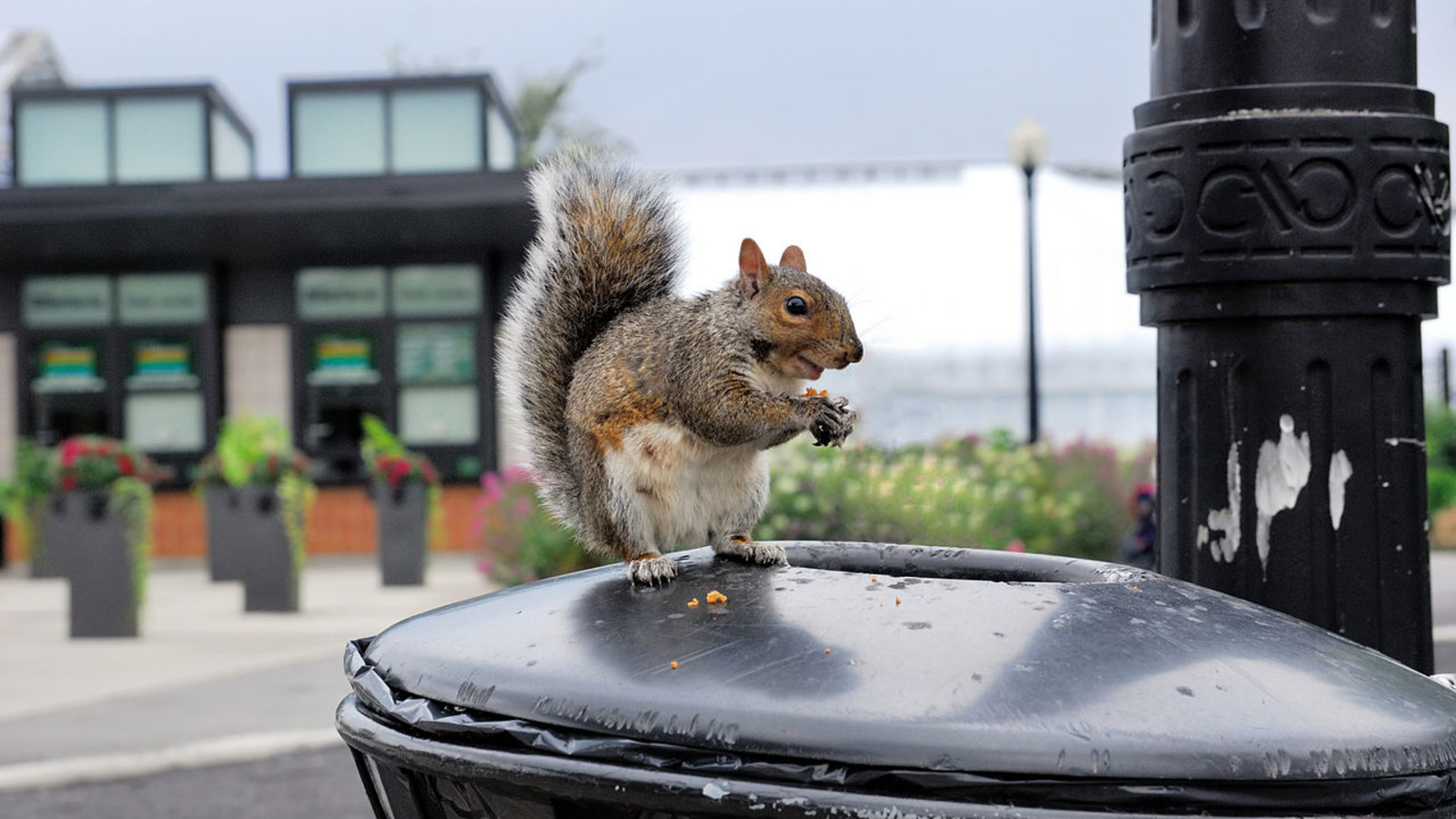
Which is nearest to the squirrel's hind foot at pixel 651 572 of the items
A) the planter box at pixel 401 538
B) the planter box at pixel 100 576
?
the planter box at pixel 100 576

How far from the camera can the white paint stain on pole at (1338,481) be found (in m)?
2.16

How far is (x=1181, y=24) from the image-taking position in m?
2.24

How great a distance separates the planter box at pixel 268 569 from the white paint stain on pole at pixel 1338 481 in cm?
1099

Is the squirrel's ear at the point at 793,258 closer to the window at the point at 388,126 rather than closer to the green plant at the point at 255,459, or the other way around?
the green plant at the point at 255,459

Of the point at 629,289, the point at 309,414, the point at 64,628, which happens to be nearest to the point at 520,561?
the point at 64,628

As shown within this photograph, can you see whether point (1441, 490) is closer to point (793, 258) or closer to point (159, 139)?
point (793, 258)

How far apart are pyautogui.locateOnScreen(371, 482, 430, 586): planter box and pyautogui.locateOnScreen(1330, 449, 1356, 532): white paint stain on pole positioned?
12.4 metres

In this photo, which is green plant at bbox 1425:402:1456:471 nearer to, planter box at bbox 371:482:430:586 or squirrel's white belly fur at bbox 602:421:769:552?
planter box at bbox 371:482:430:586

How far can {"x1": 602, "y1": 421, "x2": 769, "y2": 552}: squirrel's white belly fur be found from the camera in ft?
6.49

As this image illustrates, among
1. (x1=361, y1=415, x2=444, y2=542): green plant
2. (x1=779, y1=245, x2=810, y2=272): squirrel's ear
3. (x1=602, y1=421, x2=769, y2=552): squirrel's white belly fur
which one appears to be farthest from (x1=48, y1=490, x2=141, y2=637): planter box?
(x1=779, y1=245, x2=810, y2=272): squirrel's ear

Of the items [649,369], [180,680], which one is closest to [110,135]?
[180,680]

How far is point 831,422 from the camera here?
1.79m

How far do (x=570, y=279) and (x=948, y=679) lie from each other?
1.02 m

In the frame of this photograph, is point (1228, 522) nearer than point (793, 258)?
No
